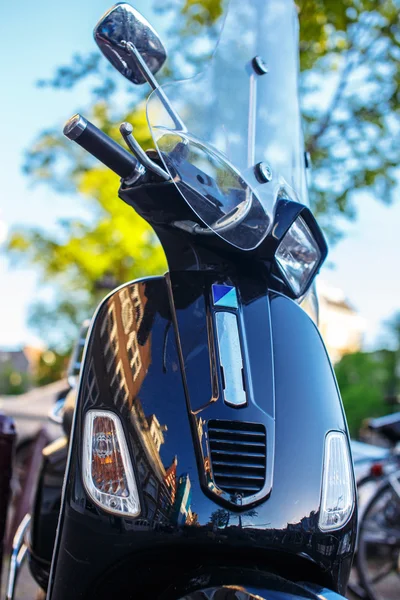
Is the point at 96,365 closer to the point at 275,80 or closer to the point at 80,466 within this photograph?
the point at 80,466

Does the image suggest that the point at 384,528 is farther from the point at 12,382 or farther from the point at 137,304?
the point at 12,382

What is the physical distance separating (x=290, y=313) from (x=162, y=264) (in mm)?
9795

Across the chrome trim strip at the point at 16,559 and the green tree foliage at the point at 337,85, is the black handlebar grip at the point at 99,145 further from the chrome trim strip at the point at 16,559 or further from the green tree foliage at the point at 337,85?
the green tree foliage at the point at 337,85

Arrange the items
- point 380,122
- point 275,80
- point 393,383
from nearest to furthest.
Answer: point 275,80
point 380,122
point 393,383

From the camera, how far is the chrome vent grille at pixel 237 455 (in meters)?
1.30

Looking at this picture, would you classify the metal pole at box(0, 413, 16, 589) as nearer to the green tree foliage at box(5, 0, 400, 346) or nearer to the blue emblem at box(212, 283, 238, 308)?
the blue emblem at box(212, 283, 238, 308)

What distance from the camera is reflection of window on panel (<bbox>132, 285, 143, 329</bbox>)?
1529mm

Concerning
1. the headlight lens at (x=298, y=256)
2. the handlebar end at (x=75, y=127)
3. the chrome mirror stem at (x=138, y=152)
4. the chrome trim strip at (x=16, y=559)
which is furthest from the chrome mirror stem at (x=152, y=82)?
the chrome trim strip at (x=16, y=559)

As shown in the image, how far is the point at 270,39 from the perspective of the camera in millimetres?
1995

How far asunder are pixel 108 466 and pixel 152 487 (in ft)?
0.42

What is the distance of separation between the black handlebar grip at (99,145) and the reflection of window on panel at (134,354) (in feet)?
1.47

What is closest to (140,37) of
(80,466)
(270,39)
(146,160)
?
(146,160)

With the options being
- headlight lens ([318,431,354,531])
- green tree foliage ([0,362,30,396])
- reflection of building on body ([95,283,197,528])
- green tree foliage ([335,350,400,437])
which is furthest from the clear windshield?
green tree foliage ([0,362,30,396])

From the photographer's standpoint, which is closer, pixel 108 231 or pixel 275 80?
pixel 275 80
